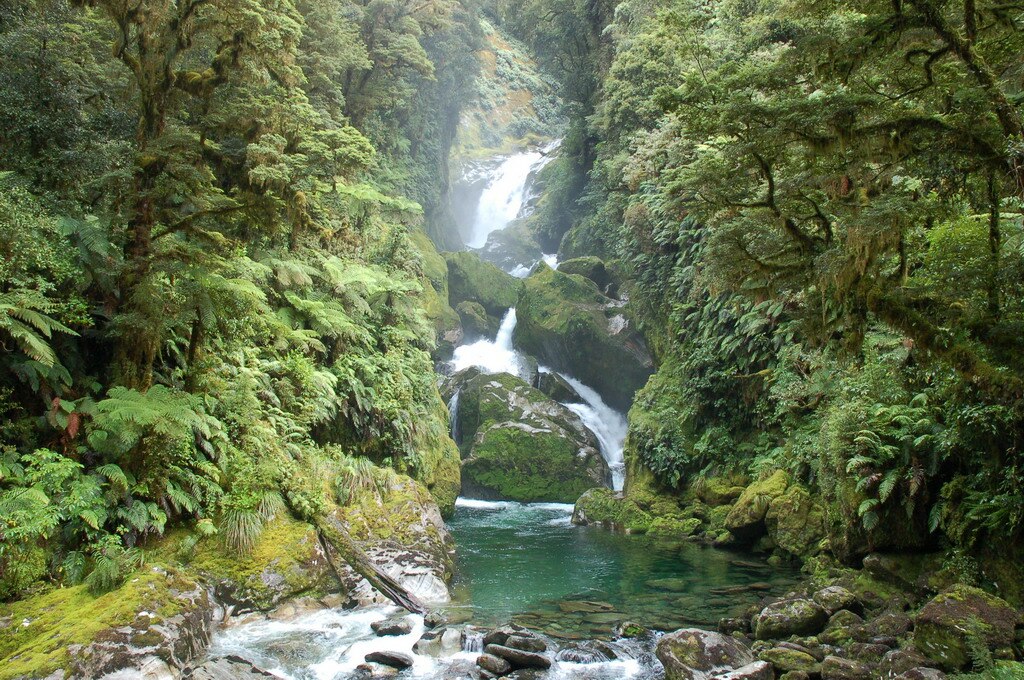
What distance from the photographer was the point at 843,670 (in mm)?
6066

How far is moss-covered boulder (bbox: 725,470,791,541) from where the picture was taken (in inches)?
467

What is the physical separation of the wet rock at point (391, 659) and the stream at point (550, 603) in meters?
0.10

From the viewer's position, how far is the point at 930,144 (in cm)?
548

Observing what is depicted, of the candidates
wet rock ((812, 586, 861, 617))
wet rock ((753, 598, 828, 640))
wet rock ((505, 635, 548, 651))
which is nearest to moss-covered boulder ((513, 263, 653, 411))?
wet rock ((812, 586, 861, 617))

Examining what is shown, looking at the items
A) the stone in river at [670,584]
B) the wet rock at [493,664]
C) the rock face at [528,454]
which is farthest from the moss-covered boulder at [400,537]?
the rock face at [528,454]

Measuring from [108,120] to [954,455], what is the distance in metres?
12.7

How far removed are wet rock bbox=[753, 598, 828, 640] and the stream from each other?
854 mm

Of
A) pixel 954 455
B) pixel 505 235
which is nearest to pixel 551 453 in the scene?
pixel 954 455

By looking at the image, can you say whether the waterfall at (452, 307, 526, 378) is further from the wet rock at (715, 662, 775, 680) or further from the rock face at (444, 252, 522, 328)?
the wet rock at (715, 662, 775, 680)

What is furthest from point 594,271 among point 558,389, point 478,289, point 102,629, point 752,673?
point 102,629

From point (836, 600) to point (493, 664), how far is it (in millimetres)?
4356

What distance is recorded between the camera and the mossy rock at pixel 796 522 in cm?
1085

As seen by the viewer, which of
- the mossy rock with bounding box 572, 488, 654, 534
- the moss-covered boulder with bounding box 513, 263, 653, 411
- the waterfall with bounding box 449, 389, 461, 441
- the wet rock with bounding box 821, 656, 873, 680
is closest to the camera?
the wet rock with bounding box 821, 656, 873, 680

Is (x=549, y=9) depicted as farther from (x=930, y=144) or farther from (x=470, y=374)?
(x=930, y=144)
